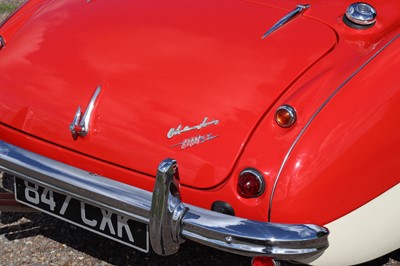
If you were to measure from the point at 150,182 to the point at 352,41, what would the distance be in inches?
39.8

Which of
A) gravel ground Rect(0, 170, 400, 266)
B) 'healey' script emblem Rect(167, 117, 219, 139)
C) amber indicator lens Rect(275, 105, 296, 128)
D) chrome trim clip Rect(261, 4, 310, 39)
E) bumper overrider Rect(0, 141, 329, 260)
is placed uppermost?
chrome trim clip Rect(261, 4, 310, 39)

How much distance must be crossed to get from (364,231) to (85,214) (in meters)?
1.12

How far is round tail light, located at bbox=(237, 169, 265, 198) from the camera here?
99.2 inches

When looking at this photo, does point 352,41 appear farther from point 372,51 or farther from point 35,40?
point 35,40

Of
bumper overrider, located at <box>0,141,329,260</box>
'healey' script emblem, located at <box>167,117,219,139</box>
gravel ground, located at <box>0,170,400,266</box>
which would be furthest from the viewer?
gravel ground, located at <box>0,170,400,266</box>

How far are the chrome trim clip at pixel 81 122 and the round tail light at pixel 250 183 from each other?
70cm

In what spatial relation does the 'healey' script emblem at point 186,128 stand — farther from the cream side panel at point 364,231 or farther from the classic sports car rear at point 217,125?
the cream side panel at point 364,231

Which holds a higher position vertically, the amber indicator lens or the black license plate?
the amber indicator lens

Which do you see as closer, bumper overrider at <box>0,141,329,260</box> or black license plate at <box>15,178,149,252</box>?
bumper overrider at <box>0,141,329,260</box>

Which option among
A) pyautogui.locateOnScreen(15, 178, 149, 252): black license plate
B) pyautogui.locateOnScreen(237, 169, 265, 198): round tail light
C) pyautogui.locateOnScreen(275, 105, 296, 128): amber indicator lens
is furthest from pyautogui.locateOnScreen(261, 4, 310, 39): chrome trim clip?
pyautogui.locateOnScreen(15, 178, 149, 252): black license plate

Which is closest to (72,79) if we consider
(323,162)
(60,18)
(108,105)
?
(108,105)

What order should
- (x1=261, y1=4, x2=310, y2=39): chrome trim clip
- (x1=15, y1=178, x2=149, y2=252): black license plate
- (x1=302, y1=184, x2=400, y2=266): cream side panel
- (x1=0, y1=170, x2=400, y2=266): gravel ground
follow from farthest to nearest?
(x1=0, y1=170, x2=400, y2=266): gravel ground → (x1=261, y1=4, x2=310, y2=39): chrome trim clip → (x1=15, y1=178, x2=149, y2=252): black license plate → (x1=302, y1=184, x2=400, y2=266): cream side panel

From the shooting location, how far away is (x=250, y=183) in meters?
2.53

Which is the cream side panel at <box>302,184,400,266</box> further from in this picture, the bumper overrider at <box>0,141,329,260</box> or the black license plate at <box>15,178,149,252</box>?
the black license plate at <box>15,178,149,252</box>
